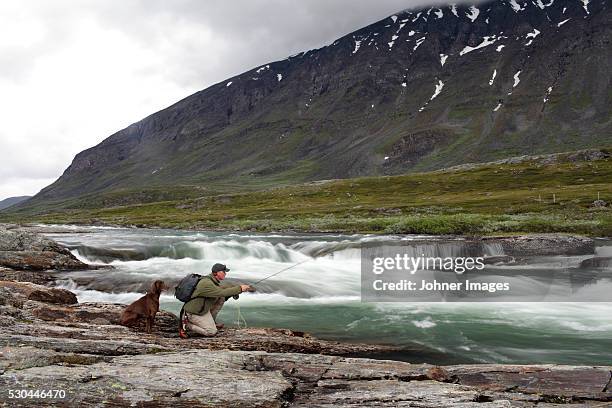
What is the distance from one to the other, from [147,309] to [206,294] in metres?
1.76

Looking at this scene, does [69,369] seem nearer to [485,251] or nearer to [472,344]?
[472,344]

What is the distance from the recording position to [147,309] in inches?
519

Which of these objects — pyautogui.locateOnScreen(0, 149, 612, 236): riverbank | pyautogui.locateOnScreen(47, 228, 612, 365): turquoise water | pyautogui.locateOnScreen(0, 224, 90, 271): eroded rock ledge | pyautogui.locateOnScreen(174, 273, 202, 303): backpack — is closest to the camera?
pyautogui.locateOnScreen(174, 273, 202, 303): backpack

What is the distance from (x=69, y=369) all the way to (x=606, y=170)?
134m

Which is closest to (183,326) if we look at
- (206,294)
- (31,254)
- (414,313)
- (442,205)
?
(206,294)

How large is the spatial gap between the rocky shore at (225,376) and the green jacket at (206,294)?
0.82 m

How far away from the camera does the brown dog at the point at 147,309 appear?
13133 millimetres

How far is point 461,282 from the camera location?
97.7ft

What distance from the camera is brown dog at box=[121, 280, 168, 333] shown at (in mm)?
13133

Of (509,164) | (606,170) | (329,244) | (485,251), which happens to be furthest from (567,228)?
(509,164)

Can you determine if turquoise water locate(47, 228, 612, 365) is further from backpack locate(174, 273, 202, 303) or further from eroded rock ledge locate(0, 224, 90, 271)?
backpack locate(174, 273, 202, 303)

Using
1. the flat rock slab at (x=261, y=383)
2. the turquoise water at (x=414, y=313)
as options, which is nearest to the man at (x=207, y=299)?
the flat rock slab at (x=261, y=383)

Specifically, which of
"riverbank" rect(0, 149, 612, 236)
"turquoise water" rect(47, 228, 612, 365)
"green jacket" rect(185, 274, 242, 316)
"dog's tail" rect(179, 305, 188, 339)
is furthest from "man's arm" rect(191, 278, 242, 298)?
"riverbank" rect(0, 149, 612, 236)

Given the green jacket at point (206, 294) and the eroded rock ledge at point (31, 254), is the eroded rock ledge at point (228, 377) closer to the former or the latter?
the green jacket at point (206, 294)
